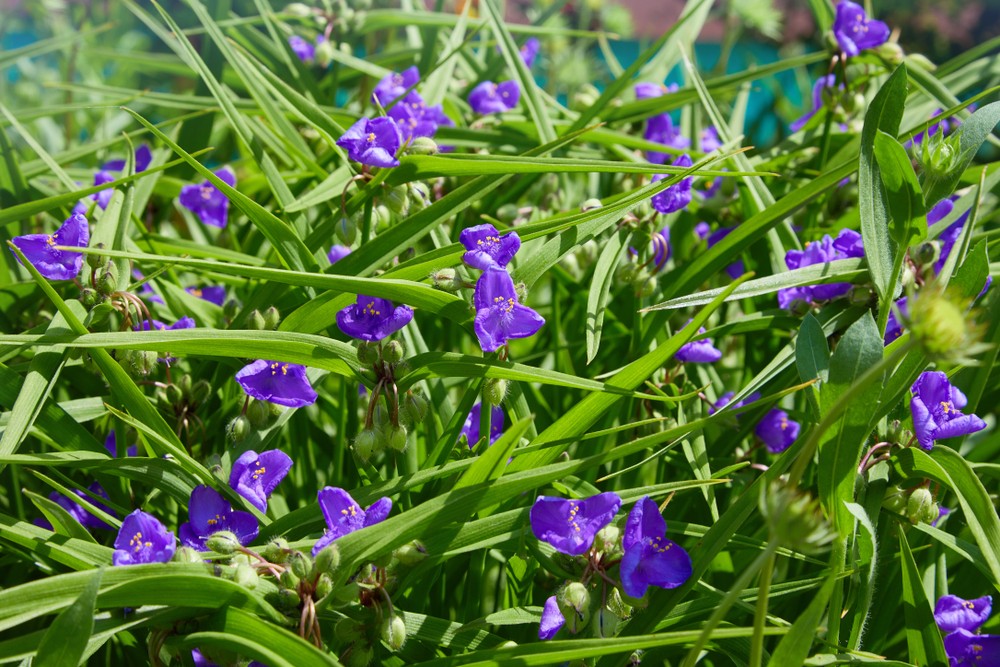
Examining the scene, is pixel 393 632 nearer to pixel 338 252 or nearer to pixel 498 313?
pixel 498 313

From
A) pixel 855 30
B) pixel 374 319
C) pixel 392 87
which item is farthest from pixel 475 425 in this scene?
pixel 855 30

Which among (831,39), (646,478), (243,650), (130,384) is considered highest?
(831,39)

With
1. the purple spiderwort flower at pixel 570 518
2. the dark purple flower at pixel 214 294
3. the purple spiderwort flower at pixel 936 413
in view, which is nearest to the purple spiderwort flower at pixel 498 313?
the purple spiderwort flower at pixel 570 518

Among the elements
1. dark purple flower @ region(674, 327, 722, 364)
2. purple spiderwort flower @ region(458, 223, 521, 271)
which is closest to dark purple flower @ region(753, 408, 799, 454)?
dark purple flower @ region(674, 327, 722, 364)

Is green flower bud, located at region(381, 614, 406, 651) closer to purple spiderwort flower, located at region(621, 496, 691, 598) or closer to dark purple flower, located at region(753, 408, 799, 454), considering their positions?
purple spiderwort flower, located at region(621, 496, 691, 598)

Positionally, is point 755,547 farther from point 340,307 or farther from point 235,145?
point 235,145

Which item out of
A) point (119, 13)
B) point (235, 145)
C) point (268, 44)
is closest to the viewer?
point (268, 44)

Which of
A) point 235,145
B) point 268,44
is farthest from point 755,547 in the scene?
point 235,145
